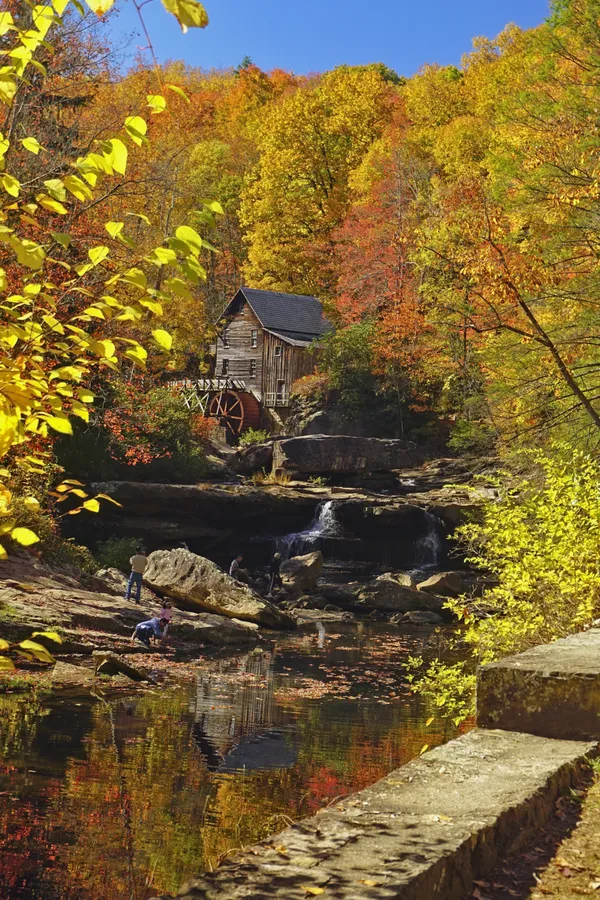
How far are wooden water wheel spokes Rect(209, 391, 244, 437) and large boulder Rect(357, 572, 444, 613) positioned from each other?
23930mm

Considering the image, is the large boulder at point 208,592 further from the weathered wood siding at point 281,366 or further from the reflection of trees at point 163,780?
the weathered wood siding at point 281,366

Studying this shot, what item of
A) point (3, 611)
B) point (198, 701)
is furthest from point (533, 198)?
point (3, 611)

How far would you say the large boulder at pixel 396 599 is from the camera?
80.4 feet

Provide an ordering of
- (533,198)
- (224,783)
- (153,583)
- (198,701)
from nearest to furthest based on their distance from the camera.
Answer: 1. (224,783)
2. (198,701)
3. (533,198)
4. (153,583)

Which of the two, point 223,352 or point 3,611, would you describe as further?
point 223,352

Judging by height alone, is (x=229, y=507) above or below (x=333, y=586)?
above

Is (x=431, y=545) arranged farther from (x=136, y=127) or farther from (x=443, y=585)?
(x=136, y=127)

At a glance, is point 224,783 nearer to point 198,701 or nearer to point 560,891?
point 198,701

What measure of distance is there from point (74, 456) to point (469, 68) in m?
40.2

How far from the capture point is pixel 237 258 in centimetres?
5781

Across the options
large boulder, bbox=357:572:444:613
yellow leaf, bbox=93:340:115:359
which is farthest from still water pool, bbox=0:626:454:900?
large boulder, bbox=357:572:444:613

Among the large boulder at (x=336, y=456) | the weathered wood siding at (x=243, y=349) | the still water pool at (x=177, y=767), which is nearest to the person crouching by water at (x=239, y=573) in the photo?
the large boulder at (x=336, y=456)

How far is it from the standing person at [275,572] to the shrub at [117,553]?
167 inches

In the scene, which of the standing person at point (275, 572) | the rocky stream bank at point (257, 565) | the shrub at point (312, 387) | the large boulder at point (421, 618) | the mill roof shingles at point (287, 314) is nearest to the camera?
the rocky stream bank at point (257, 565)
